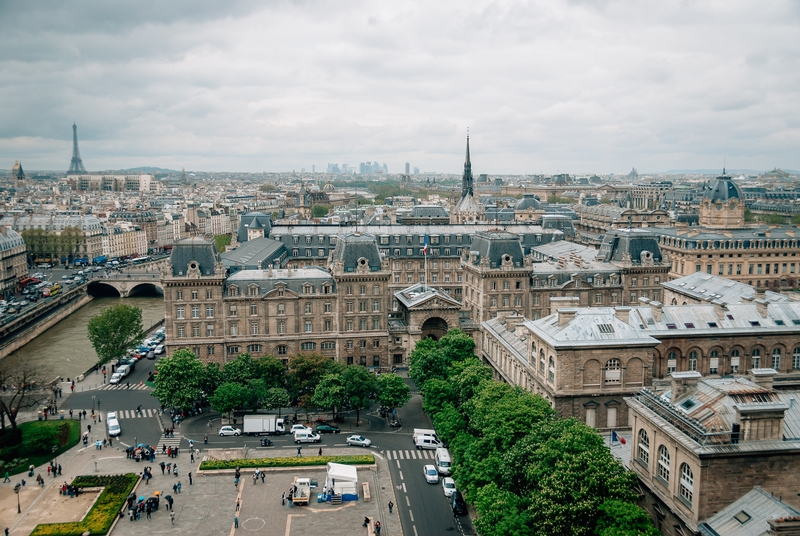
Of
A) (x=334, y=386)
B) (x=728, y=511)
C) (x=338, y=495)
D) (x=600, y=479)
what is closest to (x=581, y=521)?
(x=600, y=479)

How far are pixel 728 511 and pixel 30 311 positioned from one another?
128 m

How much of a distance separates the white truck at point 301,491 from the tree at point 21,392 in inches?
1282

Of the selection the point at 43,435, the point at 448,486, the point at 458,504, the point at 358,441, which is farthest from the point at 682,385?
the point at 43,435

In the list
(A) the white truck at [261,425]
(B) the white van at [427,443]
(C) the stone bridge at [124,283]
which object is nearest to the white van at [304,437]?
(A) the white truck at [261,425]

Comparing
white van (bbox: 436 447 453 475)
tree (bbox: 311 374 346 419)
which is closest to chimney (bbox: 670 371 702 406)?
white van (bbox: 436 447 453 475)

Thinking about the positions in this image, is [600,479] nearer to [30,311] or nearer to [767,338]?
[767,338]

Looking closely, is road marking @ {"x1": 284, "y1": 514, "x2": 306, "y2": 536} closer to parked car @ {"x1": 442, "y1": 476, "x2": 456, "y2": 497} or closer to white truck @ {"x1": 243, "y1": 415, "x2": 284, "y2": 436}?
parked car @ {"x1": 442, "y1": 476, "x2": 456, "y2": 497}

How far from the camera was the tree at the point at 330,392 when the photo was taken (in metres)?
74.8

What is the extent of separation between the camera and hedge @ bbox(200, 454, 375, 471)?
6544cm

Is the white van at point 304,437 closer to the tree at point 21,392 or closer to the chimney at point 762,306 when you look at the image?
the tree at point 21,392

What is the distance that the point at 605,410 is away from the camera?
5922cm

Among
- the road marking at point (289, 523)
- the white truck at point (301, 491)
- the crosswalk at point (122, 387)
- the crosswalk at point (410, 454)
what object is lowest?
the road marking at point (289, 523)

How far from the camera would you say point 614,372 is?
5900cm

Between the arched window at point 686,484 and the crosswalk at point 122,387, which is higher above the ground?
the arched window at point 686,484
